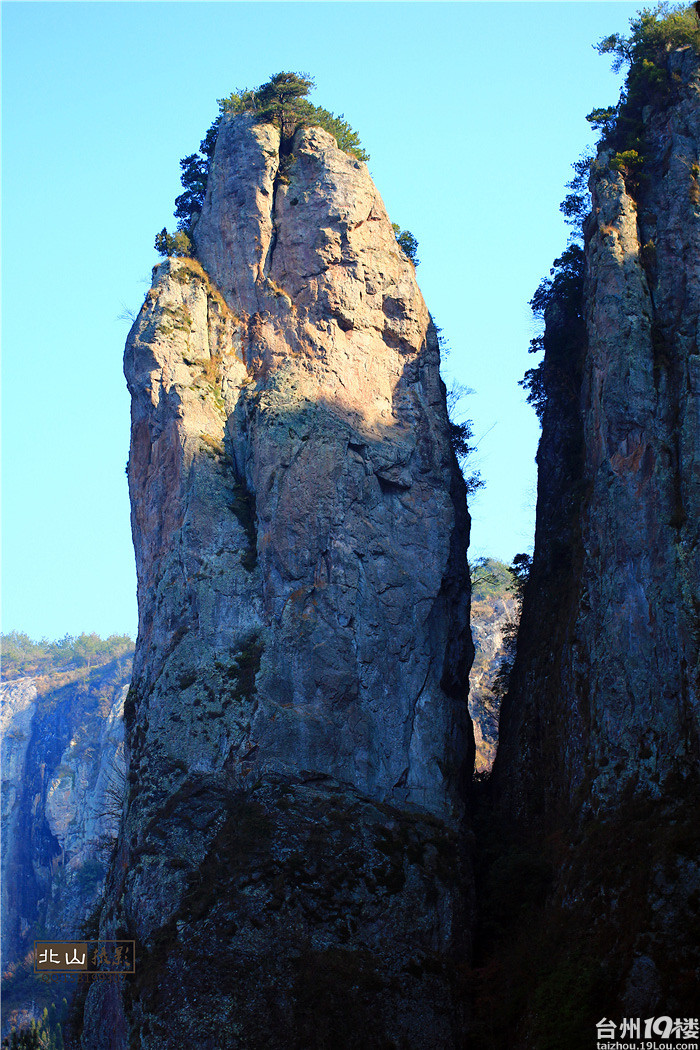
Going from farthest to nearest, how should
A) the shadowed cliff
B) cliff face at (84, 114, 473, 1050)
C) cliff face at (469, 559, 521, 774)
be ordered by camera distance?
cliff face at (469, 559, 521, 774) → cliff face at (84, 114, 473, 1050) → the shadowed cliff

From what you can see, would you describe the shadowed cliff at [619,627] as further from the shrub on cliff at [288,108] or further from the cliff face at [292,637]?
the shrub on cliff at [288,108]

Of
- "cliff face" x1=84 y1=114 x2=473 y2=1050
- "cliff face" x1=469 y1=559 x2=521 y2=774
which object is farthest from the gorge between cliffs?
"cliff face" x1=469 y1=559 x2=521 y2=774

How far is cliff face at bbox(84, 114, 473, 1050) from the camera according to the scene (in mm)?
24013

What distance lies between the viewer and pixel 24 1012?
60.5m

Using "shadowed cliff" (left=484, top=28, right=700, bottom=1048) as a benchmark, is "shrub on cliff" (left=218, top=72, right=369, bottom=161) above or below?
above

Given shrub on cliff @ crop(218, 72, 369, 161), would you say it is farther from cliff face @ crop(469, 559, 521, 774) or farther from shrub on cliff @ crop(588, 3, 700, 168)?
cliff face @ crop(469, 559, 521, 774)

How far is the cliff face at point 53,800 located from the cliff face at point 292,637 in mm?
33413

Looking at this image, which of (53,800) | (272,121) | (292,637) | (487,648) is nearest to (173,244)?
(272,121)

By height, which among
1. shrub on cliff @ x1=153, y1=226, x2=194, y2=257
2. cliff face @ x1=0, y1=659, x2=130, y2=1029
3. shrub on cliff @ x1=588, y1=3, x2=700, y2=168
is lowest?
cliff face @ x1=0, y1=659, x2=130, y2=1029


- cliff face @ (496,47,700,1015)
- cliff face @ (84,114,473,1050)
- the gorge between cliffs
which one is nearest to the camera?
cliff face @ (496,47,700,1015)

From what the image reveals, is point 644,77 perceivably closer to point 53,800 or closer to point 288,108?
point 288,108

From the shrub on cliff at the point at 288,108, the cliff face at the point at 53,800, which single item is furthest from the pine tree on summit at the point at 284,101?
the cliff face at the point at 53,800

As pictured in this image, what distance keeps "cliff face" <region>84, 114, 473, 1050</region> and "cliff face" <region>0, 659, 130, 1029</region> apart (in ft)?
110

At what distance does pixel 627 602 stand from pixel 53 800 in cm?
6549
